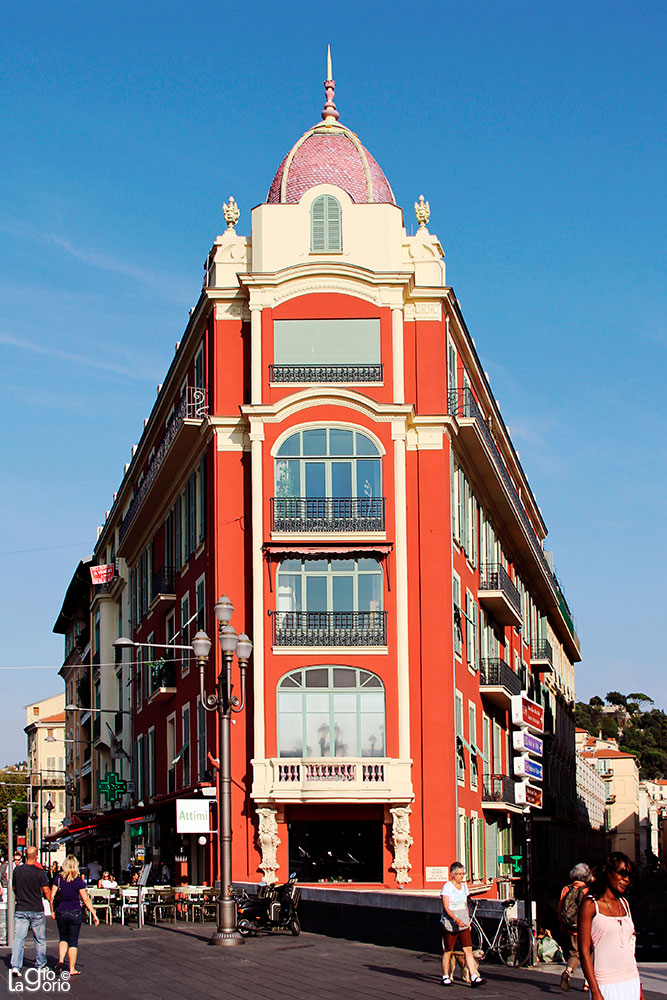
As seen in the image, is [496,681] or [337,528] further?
[496,681]

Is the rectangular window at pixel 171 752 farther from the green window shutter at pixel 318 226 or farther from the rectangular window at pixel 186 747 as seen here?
the green window shutter at pixel 318 226

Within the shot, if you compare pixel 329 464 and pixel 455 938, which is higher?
pixel 329 464

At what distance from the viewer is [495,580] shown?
4656 centimetres

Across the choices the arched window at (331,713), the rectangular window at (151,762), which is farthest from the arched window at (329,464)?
the rectangular window at (151,762)

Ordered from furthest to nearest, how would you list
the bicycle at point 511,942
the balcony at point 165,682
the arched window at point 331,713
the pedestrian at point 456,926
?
the balcony at point 165,682, the arched window at point 331,713, the bicycle at point 511,942, the pedestrian at point 456,926

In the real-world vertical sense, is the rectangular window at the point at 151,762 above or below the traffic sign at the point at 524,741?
below

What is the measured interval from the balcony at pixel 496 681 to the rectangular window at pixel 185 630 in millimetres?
9215

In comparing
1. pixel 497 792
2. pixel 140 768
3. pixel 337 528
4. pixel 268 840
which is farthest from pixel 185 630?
pixel 140 768

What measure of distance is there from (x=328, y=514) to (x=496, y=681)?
11330 millimetres

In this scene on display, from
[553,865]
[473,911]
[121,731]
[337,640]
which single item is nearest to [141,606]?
[121,731]

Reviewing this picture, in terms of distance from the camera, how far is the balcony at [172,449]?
4075 cm

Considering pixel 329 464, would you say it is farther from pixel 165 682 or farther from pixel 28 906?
pixel 28 906

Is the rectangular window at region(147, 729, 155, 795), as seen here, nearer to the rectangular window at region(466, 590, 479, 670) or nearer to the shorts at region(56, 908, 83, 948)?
the rectangular window at region(466, 590, 479, 670)

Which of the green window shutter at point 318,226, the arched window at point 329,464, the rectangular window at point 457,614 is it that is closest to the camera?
the arched window at point 329,464
